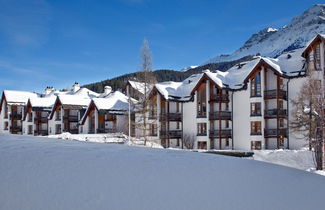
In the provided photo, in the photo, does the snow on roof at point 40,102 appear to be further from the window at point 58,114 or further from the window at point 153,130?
the window at point 153,130

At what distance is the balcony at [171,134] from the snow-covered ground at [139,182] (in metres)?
36.6

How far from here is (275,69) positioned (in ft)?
110

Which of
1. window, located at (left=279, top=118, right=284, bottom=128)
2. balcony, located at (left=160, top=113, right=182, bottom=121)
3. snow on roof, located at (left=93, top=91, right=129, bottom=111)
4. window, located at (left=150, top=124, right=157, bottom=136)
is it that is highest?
snow on roof, located at (left=93, top=91, right=129, bottom=111)

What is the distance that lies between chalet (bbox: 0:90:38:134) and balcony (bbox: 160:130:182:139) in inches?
1354

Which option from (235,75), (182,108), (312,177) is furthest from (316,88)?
(312,177)

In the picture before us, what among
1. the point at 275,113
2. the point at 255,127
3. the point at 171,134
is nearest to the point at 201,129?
the point at 171,134

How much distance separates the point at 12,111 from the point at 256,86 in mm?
47731

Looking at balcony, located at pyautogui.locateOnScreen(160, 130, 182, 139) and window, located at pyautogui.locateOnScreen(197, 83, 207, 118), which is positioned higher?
window, located at pyautogui.locateOnScreen(197, 83, 207, 118)

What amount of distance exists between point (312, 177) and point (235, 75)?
36.3 metres

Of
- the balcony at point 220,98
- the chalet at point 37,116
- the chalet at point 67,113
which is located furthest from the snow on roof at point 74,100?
the balcony at point 220,98

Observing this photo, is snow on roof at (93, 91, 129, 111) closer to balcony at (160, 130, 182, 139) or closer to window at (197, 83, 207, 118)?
balcony at (160, 130, 182, 139)

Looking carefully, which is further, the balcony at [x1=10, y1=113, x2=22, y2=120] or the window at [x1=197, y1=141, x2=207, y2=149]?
the balcony at [x1=10, y1=113, x2=22, y2=120]

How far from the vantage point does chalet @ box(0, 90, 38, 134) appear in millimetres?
62719

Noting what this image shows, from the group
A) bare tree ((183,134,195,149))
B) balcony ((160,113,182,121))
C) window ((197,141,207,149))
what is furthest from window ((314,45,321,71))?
balcony ((160,113,182,121))
